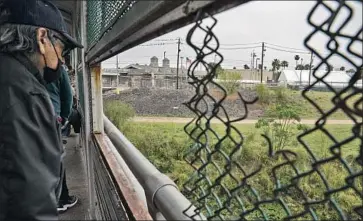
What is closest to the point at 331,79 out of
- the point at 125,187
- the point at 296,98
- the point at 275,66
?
the point at 296,98

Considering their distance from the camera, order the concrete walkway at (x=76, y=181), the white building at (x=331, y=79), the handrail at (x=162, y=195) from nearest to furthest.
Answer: the white building at (x=331, y=79), the handrail at (x=162, y=195), the concrete walkway at (x=76, y=181)

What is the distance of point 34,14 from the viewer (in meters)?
1.50

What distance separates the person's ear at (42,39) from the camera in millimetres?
1462

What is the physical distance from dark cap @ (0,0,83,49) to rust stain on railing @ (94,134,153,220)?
698 millimetres

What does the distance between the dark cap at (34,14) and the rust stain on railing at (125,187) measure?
0.70m

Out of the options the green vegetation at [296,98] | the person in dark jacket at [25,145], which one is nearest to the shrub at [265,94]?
the green vegetation at [296,98]

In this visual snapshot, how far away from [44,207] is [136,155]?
383 mm

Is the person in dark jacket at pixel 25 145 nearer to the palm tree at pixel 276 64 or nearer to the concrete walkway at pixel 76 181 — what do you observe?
the palm tree at pixel 276 64

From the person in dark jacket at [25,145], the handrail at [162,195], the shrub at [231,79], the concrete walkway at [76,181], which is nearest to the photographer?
the handrail at [162,195]

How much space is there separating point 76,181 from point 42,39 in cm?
315

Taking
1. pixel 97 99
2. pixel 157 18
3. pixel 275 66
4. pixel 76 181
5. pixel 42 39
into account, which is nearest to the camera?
pixel 157 18

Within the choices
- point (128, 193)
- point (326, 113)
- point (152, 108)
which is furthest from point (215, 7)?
point (152, 108)

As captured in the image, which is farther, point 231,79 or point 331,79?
point 231,79

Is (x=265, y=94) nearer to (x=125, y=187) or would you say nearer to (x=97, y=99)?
(x=125, y=187)
